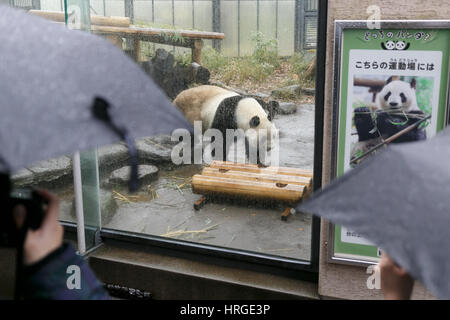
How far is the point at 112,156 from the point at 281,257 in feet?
5.23

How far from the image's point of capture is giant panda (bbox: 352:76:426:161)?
305cm

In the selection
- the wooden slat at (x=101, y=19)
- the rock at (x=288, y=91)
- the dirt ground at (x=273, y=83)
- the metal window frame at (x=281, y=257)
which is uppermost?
the wooden slat at (x=101, y=19)

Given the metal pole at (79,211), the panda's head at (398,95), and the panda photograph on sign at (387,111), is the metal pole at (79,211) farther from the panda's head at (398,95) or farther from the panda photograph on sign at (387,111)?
the panda's head at (398,95)

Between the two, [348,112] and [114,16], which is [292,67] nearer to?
[348,112]

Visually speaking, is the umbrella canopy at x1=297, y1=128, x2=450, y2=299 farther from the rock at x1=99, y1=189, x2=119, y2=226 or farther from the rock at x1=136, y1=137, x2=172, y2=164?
the rock at x1=99, y1=189, x2=119, y2=226

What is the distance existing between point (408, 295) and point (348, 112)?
1879mm

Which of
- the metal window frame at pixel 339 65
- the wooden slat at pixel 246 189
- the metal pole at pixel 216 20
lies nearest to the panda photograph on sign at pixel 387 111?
the metal window frame at pixel 339 65

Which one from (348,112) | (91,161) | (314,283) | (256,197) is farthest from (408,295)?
(91,161)

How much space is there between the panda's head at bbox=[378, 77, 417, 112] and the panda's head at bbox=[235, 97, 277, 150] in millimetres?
894

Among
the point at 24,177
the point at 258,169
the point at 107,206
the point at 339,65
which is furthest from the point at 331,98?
the point at 24,177

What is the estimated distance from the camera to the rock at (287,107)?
3.58m

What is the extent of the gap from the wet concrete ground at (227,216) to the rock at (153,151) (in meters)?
0.12

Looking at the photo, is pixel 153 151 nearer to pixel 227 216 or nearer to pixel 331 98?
pixel 227 216

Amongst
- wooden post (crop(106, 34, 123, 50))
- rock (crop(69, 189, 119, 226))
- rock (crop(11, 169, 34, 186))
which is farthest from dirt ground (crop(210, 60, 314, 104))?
rock (crop(11, 169, 34, 186))
